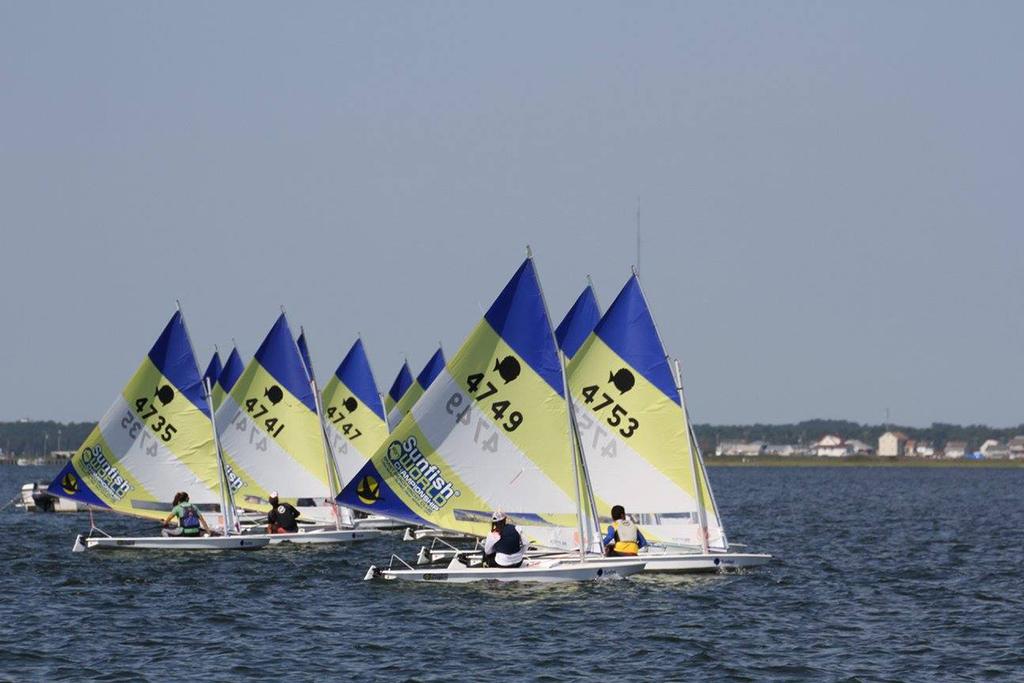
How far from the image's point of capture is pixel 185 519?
4578 centimetres

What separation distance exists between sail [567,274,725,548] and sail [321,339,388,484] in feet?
71.4

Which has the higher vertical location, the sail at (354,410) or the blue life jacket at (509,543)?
the sail at (354,410)

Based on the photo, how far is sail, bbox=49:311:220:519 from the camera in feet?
153

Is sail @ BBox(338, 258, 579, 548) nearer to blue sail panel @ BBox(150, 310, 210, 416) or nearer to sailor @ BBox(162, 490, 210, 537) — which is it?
sailor @ BBox(162, 490, 210, 537)

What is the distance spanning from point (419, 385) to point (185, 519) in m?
20.6

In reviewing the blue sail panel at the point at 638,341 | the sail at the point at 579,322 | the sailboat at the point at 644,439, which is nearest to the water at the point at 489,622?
the sailboat at the point at 644,439

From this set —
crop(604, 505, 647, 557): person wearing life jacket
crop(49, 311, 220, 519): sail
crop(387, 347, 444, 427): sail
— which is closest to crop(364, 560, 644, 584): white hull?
crop(604, 505, 647, 557): person wearing life jacket

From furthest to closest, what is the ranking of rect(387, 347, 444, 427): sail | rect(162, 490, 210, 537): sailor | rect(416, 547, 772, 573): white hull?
rect(387, 347, 444, 427): sail
rect(162, 490, 210, 537): sailor
rect(416, 547, 772, 573): white hull

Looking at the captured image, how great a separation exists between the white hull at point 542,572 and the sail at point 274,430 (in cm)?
1630

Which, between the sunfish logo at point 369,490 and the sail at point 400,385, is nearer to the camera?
the sunfish logo at point 369,490

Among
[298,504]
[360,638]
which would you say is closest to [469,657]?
[360,638]

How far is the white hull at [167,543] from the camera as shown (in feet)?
148

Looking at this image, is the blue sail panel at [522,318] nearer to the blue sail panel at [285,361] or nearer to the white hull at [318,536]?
the white hull at [318,536]

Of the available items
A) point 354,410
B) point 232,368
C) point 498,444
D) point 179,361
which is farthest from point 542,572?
point 232,368
